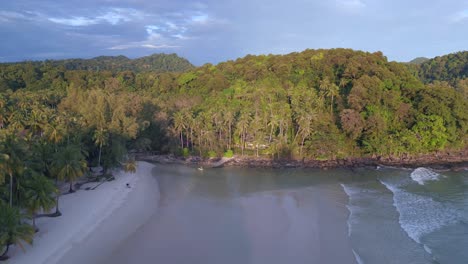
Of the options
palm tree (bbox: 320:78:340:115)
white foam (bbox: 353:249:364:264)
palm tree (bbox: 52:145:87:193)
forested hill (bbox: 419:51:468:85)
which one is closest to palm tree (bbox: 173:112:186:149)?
palm tree (bbox: 52:145:87:193)

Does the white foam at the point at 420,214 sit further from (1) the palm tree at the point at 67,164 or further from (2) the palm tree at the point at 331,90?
(2) the palm tree at the point at 331,90

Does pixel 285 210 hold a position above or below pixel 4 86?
below

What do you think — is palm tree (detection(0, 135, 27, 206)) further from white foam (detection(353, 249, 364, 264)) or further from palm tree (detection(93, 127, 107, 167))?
white foam (detection(353, 249, 364, 264))

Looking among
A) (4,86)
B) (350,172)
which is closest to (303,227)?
(350,172)

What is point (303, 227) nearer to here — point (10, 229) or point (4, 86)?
point (10, 229)

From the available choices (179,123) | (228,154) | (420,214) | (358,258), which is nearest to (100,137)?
(179,123)

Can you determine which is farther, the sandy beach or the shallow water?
the shallow water
